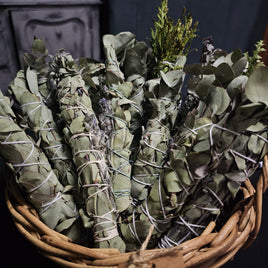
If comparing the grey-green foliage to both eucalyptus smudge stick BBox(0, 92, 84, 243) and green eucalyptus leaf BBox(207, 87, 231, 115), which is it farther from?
eucalyptus smudge stick BBox(0, 92, 84, 243)

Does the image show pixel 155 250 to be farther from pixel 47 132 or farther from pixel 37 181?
pixel 47 132

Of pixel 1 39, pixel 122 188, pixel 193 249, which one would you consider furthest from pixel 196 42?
pixel 193 249

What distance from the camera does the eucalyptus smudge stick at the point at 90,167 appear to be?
56 centimetres

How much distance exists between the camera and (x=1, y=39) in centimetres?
95

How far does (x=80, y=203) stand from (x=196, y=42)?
113 centimetres

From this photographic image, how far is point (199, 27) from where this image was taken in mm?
1408

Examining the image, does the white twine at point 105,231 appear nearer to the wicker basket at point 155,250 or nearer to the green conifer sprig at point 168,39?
the wicker basket at point 155,250

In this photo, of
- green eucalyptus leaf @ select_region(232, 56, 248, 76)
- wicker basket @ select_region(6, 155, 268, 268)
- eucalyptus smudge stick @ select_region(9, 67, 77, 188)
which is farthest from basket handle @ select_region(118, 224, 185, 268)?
green eucalyptus leaf @ select_region(232, 56, 248, 76)

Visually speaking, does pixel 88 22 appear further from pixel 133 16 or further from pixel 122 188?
pixel 122 188

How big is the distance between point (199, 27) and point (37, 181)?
1215 mm

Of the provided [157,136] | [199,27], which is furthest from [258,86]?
[199,27]

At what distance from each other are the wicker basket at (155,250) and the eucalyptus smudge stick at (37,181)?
0.12 ft

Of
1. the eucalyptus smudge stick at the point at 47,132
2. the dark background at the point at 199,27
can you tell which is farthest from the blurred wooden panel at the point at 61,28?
the eucalyptus smudge stick at the point at 47,132

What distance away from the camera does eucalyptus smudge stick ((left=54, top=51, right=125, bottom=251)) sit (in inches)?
22.0
